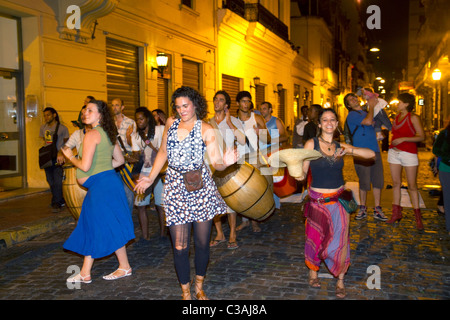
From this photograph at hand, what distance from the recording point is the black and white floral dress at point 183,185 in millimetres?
3854

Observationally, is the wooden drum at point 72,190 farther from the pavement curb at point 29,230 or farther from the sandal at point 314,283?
the sandal at point 314,283

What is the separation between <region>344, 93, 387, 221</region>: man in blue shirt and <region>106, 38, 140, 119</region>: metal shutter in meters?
6.01

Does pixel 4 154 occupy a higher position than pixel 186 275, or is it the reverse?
pixel 4 154

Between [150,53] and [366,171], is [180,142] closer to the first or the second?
[366,171]

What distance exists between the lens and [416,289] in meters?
4.29

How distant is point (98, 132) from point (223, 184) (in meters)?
1.44

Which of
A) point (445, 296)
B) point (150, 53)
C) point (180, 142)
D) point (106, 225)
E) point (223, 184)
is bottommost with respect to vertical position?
point (445, 296)

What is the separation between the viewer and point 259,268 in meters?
4.99

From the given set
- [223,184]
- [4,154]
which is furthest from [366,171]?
[4,154]

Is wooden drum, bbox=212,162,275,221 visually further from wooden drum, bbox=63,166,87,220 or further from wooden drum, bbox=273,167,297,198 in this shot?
wooden drum, bbox=63,166,87,220

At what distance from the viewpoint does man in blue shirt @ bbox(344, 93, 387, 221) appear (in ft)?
23.1

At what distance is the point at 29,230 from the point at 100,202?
261cm

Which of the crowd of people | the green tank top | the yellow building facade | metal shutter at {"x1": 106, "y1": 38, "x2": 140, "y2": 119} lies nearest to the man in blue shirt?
the crowd of people

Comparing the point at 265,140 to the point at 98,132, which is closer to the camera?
the point at 98,132
